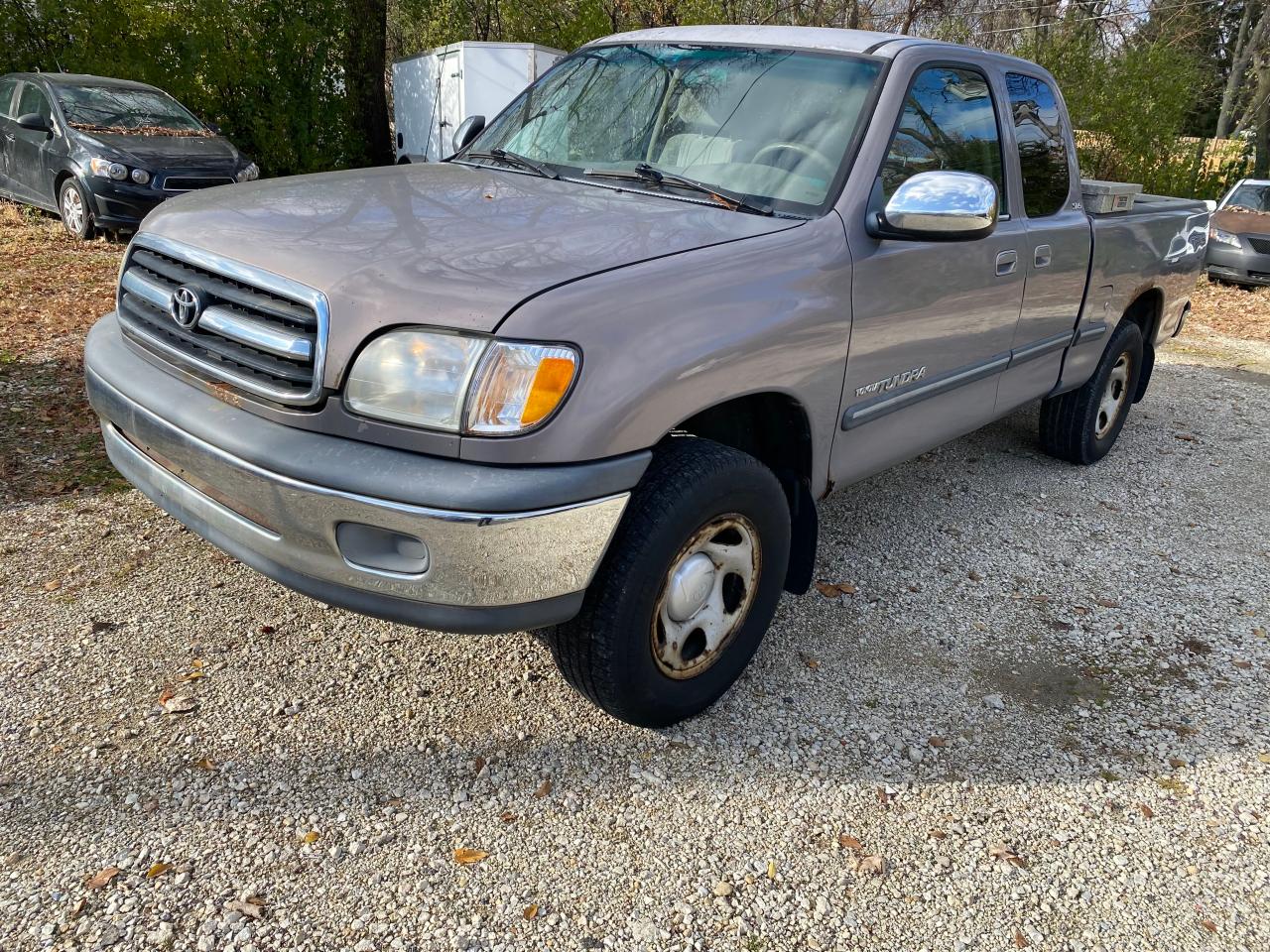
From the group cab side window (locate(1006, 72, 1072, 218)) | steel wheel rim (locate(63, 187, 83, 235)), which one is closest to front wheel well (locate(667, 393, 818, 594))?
cab side window (locate(1006, 72, 1072, 218))

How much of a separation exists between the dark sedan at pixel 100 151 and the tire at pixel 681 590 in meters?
8.09

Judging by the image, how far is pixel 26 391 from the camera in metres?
5.08

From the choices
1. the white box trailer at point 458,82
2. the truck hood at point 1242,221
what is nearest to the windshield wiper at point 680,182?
the white box trailer at point 458,82

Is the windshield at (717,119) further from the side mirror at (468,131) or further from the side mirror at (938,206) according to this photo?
the side mirror at (468,131)

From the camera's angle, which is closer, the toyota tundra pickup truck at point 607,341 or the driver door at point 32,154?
the toyota tundra pickup truck at point 607,341

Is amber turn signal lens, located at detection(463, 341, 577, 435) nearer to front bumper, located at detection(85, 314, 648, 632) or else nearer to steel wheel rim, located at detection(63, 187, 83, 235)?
front bumper, located at detection(85, 314, 648, 632)

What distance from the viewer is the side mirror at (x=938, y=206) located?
286cm

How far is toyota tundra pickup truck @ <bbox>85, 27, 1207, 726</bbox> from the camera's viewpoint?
217 centimetres

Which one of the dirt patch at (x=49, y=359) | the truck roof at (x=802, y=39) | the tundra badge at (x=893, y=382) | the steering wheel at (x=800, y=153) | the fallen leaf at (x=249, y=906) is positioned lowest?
the dirt patch at (x=49, y=359)

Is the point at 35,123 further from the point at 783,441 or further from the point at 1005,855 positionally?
the point at 1005,855

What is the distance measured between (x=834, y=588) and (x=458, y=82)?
12226 millimetres

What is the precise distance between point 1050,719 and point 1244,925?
2.71 feet

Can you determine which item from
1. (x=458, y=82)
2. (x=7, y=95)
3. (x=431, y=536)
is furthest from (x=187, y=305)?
(x=458, y=82)

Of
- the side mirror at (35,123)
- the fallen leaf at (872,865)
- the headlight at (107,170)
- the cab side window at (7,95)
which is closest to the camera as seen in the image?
the fallen leaf at (872,865)
